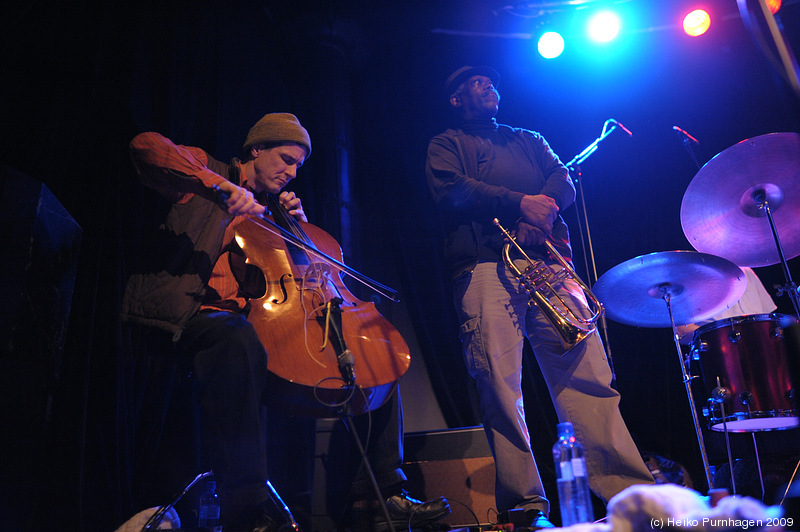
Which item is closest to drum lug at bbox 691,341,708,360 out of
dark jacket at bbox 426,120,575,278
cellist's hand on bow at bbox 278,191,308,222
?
dark jacket at bbox 426,120,575,278

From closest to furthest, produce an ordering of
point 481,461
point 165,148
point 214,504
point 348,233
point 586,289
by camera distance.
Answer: point 165,148
point 214,504
point 586,289
point 481,461
point 348,233

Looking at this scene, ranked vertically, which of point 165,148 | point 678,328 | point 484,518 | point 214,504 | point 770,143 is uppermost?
point 770,143

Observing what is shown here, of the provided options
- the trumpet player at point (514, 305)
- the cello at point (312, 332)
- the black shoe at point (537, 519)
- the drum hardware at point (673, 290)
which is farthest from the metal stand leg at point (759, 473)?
the cello at point (312, 332)

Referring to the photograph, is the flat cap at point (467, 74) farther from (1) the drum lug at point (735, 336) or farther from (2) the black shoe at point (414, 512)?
(2) the black shoe at point (414, 512)

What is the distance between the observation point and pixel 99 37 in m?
2.97

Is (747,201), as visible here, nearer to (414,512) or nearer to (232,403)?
(414,512)

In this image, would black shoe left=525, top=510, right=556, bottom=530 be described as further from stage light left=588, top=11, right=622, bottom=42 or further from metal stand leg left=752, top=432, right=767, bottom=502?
stage light left=588, top=11, right=622, bottom=42

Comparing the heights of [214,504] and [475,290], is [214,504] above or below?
below

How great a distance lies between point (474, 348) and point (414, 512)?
0.81m

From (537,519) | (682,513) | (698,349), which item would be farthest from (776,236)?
(682,513)

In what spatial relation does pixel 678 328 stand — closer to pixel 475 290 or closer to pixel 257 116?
pixel 475 290

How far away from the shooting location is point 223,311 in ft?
7.80

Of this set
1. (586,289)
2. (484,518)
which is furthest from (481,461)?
(586,289)

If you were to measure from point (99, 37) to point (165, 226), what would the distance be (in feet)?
4.16
